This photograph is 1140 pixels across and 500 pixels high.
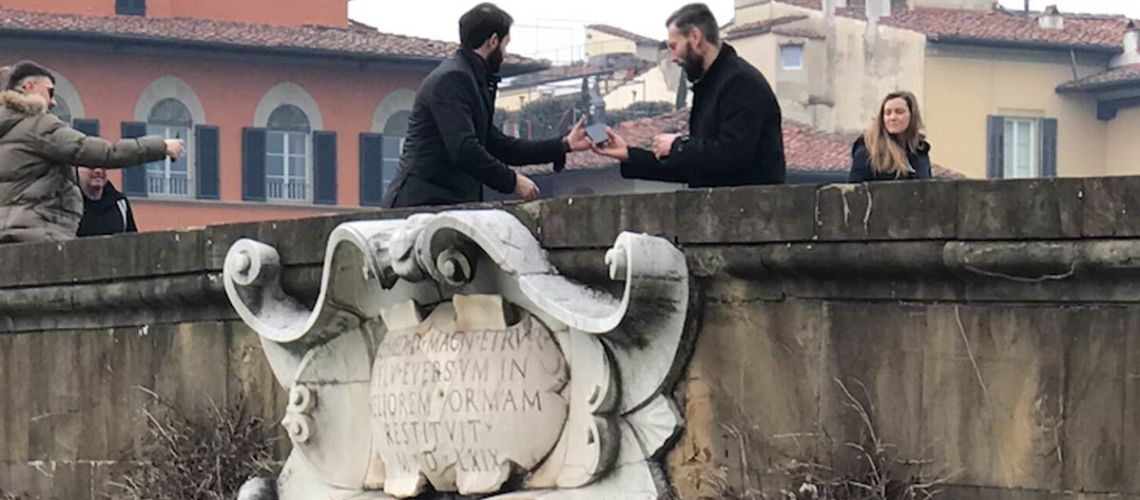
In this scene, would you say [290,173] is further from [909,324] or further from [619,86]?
[909,324]

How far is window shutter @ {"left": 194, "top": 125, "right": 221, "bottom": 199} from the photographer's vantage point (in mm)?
54812

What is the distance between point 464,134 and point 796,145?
157 feet

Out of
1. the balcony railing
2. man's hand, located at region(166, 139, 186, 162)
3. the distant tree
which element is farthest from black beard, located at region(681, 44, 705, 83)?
the distant tree

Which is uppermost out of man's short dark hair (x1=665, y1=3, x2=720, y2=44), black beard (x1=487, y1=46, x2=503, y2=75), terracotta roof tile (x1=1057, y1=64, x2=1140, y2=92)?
terracotta roof tile (x1=1057, y1=64, x2=1140, y2=92)

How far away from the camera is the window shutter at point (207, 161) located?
54.8 m

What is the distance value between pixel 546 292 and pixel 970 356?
4.82ft

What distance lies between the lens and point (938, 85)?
208 feet

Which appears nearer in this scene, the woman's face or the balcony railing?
the woman's face

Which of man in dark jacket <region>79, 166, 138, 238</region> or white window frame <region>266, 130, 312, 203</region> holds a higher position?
white window frame <region>266, 130, 312, 203</region>

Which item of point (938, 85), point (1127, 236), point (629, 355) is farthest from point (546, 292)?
point (938, 85)

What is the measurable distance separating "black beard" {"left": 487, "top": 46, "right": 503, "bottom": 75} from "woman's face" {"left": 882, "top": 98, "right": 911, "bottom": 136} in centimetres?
136

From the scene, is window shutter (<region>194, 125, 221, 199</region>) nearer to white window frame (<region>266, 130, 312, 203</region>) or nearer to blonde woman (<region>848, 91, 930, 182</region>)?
white window frame (<region>266, 130, 312, 203</region>)

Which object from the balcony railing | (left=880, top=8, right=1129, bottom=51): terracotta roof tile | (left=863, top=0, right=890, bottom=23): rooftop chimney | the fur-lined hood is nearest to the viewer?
the fur-lined hood

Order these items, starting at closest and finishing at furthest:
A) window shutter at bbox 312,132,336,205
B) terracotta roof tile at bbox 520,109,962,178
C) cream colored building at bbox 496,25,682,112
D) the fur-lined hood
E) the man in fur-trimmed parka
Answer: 1. the man in fur-trimmed parka
2. the fur-lined hood
3. terracotta roof tile at bbox 520,109,962,178
4. window shutter at bbox 312,132,336,205
5. cream colored building at bbox 496,25,682,112
